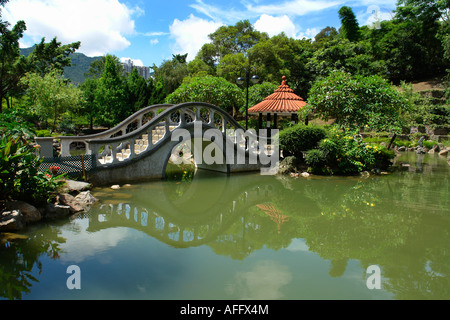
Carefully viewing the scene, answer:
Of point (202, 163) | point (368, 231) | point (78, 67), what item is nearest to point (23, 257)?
point (368, 231)

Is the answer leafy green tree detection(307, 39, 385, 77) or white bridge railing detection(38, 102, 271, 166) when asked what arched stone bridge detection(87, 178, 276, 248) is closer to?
white bridge railing detection(38, 102, 271, 166)

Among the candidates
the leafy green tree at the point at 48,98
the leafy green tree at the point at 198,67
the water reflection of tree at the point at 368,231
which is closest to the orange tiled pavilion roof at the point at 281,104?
the water reflection of tree at the point at 368,231

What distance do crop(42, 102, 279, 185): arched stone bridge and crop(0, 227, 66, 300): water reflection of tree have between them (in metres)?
A: 3.92

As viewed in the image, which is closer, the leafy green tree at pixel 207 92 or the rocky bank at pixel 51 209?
the rocky bank at pixel 51 209

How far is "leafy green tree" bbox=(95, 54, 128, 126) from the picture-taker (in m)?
26.3

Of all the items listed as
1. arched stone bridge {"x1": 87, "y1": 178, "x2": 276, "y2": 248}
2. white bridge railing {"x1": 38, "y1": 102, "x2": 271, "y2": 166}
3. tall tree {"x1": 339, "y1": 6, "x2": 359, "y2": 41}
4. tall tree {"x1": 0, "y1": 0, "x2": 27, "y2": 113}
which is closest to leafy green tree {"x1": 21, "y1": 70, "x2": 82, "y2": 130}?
tall tree {"x1": 0, "y1": 0, "x2": 27, "y2": 113}

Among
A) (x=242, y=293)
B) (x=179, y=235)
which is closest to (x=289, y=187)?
(x=179, y=235)

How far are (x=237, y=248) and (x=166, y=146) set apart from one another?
6155 mm

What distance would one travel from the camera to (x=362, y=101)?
1406 centimetres

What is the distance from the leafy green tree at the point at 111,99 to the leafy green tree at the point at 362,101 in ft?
57.1

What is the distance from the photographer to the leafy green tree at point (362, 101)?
539 inches

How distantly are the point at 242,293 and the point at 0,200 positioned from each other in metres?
5.03

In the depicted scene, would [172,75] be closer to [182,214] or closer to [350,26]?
[350,26]

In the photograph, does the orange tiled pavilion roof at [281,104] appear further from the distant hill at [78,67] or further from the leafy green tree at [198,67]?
the distant hill at [78,67]
